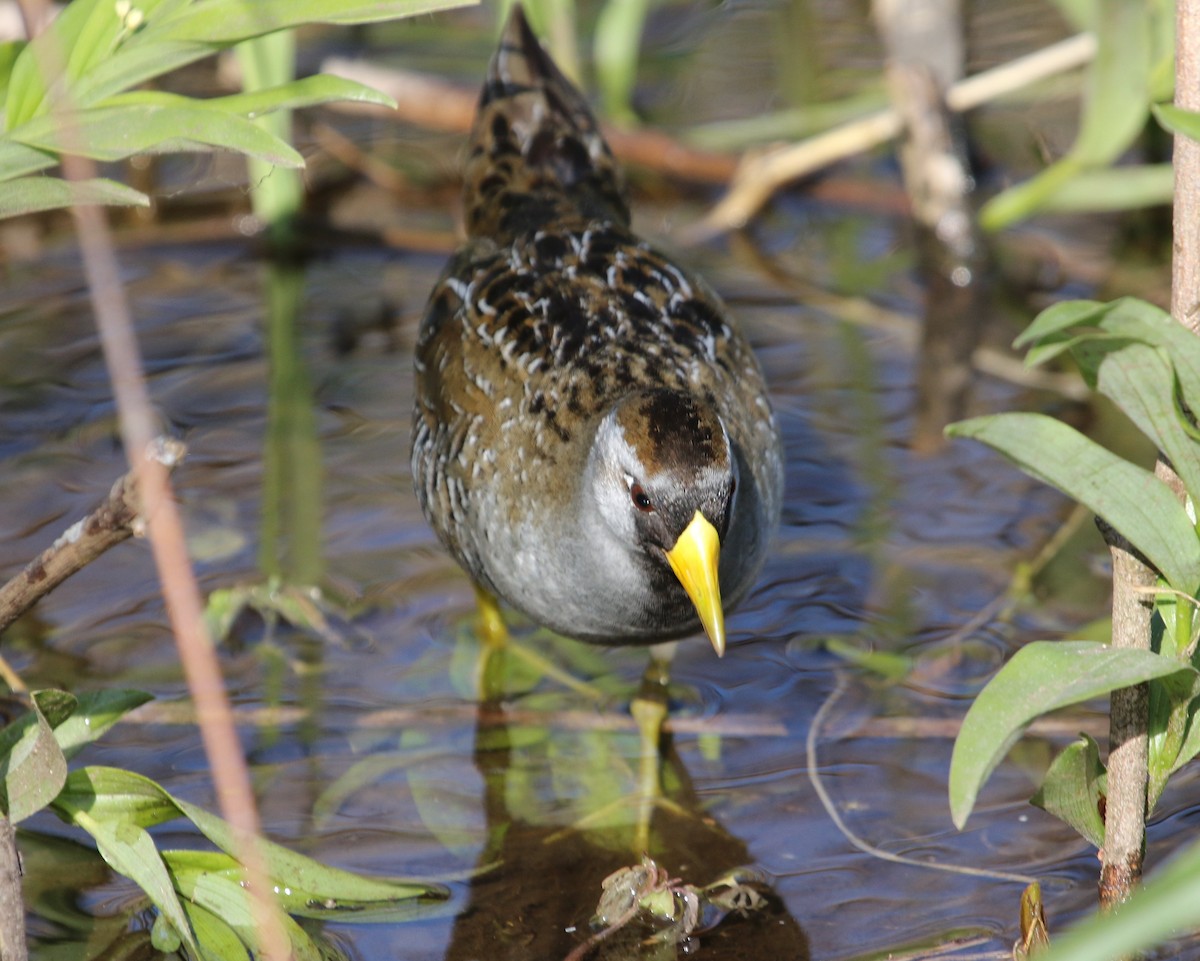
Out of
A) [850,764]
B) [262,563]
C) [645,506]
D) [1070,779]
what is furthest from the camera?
[262,563]

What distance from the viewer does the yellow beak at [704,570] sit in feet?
9.70

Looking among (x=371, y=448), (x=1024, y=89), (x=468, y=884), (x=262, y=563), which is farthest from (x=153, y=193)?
(x=468, y=884)

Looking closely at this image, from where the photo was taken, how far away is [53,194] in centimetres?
234

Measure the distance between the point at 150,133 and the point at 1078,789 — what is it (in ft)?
5.99

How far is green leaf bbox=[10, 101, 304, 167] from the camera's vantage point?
2264 millimetres

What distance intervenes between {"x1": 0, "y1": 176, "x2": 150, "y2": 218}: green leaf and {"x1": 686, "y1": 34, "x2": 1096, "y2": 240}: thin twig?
152 inches

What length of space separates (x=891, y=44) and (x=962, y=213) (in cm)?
68

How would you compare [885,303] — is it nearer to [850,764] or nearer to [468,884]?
[850,764]

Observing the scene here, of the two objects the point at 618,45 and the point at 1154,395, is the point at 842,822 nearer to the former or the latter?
the point at 1154,395

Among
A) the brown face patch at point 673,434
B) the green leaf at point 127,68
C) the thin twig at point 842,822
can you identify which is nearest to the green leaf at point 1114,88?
the thin twig at point 842,822

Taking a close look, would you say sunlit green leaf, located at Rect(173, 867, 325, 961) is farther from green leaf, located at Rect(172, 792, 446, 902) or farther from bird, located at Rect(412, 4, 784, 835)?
bird, located at Rect(412, 4, 784, 835)

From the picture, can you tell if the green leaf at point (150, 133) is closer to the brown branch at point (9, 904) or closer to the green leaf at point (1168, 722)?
the brown branch at point (9, 904)

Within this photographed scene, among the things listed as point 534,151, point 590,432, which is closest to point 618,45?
point 534,151

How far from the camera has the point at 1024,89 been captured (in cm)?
615
